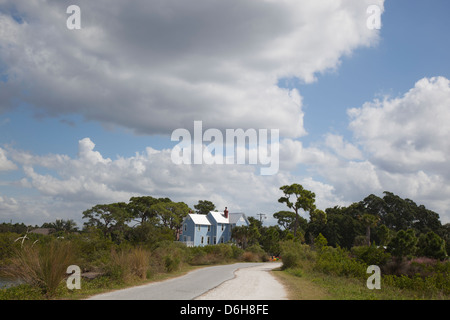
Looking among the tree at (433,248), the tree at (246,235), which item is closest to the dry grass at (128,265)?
the tree at (433,248)

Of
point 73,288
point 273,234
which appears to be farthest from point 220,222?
point 73,288

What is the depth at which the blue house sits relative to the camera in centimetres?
6056

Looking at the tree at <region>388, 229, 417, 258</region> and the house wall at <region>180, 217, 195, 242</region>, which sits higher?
the tree at <region>388, 229, 417, 258</region>

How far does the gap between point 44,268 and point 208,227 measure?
52.9 metres

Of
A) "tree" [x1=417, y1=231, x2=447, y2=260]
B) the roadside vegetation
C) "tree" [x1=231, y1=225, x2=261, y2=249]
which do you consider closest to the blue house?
the roadside vegetation

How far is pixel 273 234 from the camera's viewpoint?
50.5m

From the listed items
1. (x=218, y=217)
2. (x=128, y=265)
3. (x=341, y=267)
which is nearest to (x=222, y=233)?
(x=218, y=217)

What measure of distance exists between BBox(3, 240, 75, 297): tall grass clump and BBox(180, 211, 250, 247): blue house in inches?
1878

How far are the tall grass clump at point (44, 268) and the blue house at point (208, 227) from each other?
47.7 meters

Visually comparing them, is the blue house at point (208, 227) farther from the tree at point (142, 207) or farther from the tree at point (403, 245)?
the tree at point (403, 245)

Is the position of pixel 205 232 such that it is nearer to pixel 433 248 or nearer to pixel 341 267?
pixel 433 248

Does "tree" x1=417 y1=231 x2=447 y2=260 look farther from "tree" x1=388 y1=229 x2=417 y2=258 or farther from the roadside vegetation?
"tree" x1=388 y1=229 x2=417 y2=258

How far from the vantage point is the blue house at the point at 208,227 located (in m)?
60.6
